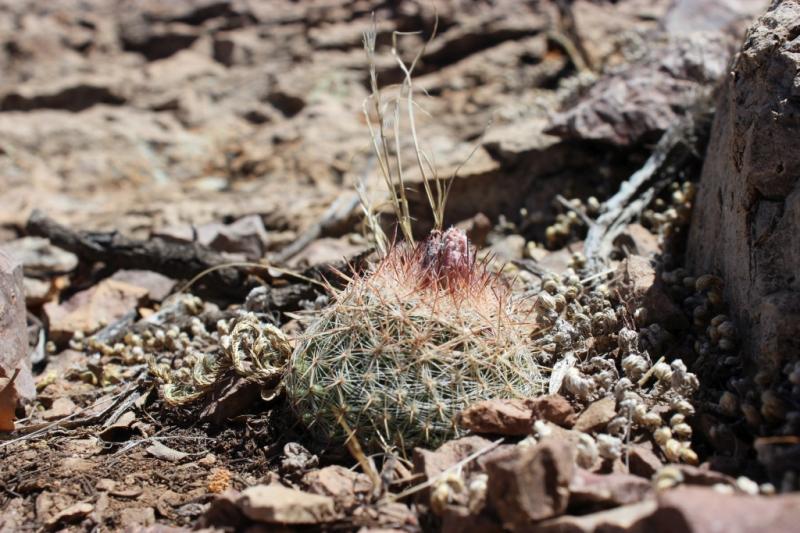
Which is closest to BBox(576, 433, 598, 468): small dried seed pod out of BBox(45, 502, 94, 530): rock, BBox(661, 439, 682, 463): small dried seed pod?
BBox(661, 439, 682, 463): small dried seed pod

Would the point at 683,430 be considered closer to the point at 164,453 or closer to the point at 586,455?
the point at 586,455

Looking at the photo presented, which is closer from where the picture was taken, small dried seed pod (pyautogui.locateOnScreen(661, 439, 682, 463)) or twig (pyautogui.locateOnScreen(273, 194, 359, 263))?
small dried seed pod (pyautogui.locateOnScreen(661, 439, 682, 463))

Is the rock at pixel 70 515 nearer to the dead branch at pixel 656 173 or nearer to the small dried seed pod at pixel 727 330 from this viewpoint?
the small dried seed pod at pixel 727 330

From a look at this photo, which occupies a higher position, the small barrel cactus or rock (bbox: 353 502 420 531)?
the small barrel cactus

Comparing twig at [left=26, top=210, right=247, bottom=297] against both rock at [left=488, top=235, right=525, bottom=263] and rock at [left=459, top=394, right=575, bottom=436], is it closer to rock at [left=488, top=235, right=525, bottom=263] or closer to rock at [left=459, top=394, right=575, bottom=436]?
rock at [left=488, top=235, right=525, bottom=263]

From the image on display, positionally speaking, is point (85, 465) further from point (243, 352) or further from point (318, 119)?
point (318, 119)

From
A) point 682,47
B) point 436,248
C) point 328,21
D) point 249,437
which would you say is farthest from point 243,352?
point 328,21
